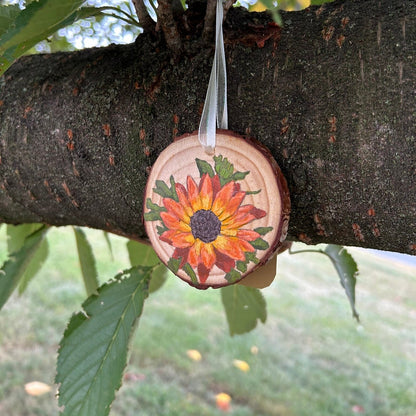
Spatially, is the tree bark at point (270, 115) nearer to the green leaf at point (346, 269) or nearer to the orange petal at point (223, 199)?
the orange petal at point (223, 199)

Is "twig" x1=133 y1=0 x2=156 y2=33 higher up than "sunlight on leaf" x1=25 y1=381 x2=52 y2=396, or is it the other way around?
"twig" x1=133 y1=0 x2=156 y2=33

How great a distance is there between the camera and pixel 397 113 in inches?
19.5

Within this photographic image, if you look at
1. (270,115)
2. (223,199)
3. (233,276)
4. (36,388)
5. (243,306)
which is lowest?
(36,388)

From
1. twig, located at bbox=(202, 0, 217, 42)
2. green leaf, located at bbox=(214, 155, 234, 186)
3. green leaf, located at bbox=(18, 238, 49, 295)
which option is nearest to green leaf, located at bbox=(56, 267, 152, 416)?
green leaf, located at bbox=(214, 155, 234, 186)

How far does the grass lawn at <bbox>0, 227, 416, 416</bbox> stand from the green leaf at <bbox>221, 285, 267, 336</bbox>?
4.01 feet

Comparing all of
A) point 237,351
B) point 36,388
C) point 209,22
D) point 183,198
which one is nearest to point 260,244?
point 183,198

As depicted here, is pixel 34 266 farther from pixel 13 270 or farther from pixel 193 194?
pixel 193 194

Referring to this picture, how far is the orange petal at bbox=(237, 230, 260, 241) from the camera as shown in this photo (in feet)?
1.98

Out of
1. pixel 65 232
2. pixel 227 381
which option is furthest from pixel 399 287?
pixel 65 232

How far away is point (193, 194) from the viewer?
63 cm

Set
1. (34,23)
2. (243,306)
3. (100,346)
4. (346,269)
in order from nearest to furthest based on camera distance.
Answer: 1. (34,23)
2. (100,346)
3. (346,269)
4. (243,306)

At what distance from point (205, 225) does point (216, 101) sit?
16 cm

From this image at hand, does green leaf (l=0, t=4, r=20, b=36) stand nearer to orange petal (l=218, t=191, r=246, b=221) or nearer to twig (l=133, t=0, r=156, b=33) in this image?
twig (l=133, t=0, r=156, b=33)

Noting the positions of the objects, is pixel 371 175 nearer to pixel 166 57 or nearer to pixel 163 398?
pixel 166 57
